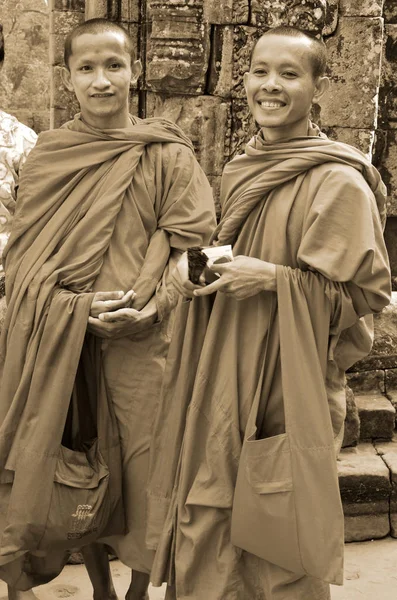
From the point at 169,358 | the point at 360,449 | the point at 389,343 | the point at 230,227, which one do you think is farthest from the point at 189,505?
the point at 389,343

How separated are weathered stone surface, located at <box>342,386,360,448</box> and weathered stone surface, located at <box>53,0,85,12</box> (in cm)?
388

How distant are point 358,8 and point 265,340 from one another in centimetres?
289

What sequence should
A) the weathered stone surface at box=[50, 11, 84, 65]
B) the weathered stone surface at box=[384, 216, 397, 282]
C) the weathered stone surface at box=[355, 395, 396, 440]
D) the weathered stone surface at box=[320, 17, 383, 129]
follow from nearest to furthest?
A: the weathered stone surface at box=[355, 395, 396, 440] < the weathered stone surface at box=[320, 17, 383, 129] < the weathered stone surface at box=[384, 216, 397, 282] < the weathered stone surface at box=[50, 11, 84, 65]

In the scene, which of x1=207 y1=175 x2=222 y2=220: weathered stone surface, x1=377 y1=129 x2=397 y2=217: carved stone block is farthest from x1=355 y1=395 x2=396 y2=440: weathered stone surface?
x1=377 y1=129 x2=397 y2=217: carved stone block

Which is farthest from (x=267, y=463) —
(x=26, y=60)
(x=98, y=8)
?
(x=26, y=60)

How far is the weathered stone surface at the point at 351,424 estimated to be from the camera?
16.3 feet

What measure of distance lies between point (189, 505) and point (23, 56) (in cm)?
1038

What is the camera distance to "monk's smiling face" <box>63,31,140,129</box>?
3.46m

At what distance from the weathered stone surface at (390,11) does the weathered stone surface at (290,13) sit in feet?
4.94

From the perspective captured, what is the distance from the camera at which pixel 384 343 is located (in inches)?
217

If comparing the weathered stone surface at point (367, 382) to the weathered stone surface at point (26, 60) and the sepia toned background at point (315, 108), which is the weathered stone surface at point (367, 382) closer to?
the sepia toned background at point (315, 108)

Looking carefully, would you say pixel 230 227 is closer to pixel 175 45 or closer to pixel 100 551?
pixel 100 551

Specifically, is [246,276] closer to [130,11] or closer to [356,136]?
[130,11]

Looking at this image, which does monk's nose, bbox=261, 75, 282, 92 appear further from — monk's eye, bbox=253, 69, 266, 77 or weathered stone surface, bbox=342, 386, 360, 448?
weathered stone surface, bbox=342, 386, 360, 448
